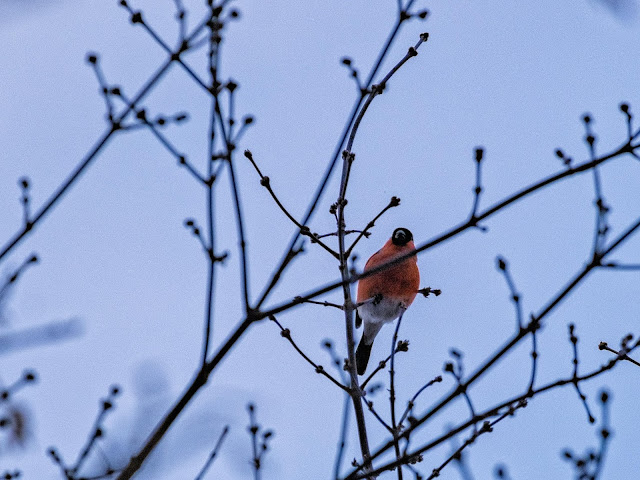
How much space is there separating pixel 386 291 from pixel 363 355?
1212 mm

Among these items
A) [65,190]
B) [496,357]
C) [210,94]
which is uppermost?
[210,94]

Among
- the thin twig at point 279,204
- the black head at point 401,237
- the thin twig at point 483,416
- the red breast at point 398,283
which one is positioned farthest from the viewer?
the black head at point 401,237

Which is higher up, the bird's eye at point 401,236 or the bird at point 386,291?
the bird's eye at point 401,236

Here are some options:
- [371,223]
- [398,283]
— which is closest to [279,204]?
[371,223]

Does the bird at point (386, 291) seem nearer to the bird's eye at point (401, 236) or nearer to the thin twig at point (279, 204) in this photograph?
the bird's eye at point (401, 236)

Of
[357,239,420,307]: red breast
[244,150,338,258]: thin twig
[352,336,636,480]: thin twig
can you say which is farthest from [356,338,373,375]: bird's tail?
[352,336,636,480]: thin twig

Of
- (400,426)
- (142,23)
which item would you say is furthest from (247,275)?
(400,426)

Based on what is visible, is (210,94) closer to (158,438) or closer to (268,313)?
(268,313)

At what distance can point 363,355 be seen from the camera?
7.68 metres

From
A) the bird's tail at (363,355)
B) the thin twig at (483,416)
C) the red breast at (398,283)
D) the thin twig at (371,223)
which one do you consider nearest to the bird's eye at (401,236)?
the red breast at (398,283)

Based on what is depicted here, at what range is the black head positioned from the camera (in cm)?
758

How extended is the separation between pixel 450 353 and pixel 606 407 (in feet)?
2.45

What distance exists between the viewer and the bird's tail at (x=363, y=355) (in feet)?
25.0

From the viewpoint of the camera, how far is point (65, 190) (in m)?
2.52
